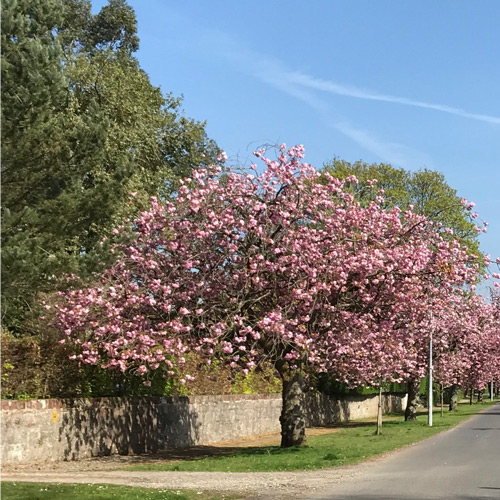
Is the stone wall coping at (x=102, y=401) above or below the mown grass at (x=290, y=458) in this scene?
above

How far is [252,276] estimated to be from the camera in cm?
2281

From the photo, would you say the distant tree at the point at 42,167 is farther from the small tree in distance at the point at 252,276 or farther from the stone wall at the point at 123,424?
the stone wall at the point at 123,424

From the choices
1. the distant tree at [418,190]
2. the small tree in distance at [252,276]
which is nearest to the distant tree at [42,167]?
the small tree in distance at [252,276]

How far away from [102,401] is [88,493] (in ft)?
35.1

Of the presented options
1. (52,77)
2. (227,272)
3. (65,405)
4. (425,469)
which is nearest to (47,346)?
(65,405)

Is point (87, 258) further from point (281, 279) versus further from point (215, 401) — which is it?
point (215, 401)

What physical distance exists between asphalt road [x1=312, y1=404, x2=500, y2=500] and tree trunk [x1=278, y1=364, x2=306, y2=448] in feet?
10.00

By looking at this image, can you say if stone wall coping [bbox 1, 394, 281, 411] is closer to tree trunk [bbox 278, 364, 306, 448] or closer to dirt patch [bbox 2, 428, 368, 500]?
dirt patch [bbox 2, 428, 368, 500]

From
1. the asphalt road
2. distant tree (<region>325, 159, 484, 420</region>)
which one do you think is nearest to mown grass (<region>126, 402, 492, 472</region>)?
the asphalt road

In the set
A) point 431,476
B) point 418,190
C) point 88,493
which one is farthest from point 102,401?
point 418,190

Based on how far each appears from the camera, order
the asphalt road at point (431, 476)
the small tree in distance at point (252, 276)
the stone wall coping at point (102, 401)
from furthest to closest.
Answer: the small tree in distance at point (252, 276), the stone wall coping at point (102, 401), the asphalt road at point (431, 476)

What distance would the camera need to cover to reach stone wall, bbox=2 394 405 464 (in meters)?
20.6

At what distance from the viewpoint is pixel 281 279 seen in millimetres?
23344

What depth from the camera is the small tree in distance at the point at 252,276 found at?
22.4 m
